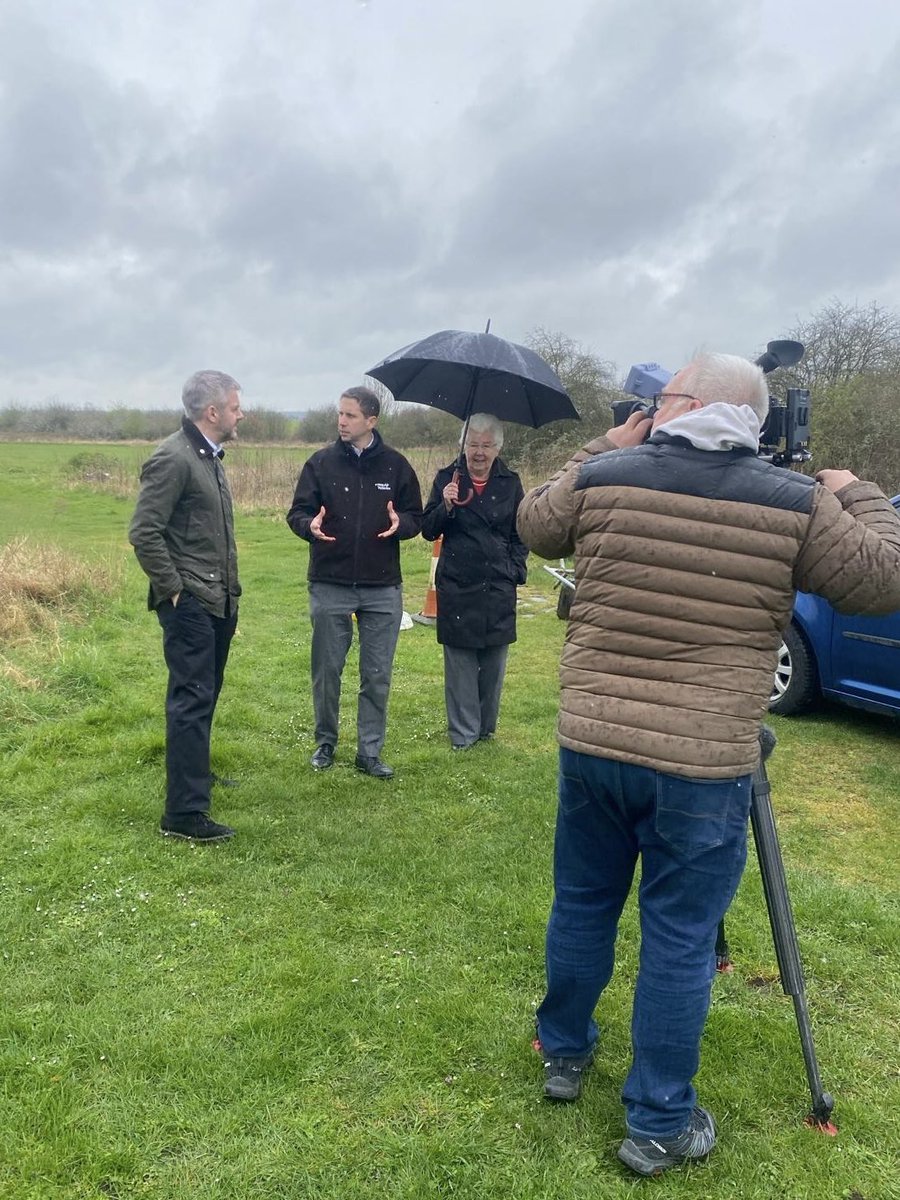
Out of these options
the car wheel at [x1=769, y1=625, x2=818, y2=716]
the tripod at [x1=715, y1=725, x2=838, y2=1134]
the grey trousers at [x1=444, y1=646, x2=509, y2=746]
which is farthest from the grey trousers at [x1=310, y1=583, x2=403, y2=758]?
the tripod at [x1=715, y1=725, x2=838, y2=1134]

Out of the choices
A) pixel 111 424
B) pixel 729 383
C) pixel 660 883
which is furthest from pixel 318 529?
pixel 111 424

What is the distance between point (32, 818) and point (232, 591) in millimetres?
1528

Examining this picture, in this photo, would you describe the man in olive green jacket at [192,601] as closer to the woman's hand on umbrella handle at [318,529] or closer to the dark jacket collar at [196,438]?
the dark jacket collar at [196,438]

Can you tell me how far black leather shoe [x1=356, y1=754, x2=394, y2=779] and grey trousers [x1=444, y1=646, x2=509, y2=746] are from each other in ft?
2.09

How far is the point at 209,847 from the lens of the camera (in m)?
4.10

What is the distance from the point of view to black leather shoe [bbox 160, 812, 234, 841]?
163 inches

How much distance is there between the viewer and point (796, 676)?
19.9 feet

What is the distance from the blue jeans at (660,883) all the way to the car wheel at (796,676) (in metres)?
3.98

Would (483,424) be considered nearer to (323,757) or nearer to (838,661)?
(323,757)

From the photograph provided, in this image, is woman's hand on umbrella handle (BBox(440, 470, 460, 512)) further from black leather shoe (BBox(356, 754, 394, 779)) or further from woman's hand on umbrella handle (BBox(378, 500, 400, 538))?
black leather shoe (BBox(356, 754, 394, 779))

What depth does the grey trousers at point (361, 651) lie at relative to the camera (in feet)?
16.5

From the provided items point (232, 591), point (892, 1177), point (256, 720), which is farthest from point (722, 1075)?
point (256, 720)

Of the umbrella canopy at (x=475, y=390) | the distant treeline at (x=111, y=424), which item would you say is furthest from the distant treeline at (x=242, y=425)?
the umbrella canopy at (x=475, y=390)

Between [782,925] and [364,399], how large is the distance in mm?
3563
